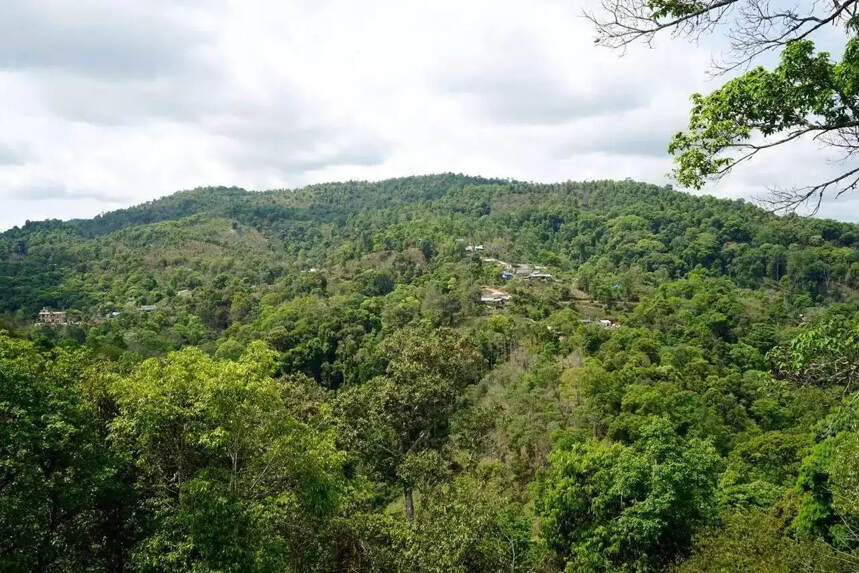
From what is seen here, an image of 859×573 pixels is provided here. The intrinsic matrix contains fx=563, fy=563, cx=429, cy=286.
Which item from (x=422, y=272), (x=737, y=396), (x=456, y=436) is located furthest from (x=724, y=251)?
(x=456, y=436)

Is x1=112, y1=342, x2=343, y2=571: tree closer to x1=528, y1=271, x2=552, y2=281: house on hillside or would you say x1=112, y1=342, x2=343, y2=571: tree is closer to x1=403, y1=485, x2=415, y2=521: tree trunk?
x1=403, y1=485, x2=415, y2=521: tree trunk

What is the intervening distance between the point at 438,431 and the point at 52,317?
63.8 m

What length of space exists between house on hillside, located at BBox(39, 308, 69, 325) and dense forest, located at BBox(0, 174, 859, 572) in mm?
1892

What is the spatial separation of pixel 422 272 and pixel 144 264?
Result: 173 feet

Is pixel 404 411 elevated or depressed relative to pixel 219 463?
depressed

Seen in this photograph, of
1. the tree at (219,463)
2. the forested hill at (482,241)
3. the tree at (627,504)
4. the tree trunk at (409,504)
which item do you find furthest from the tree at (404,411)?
the forested hill at (482,241)

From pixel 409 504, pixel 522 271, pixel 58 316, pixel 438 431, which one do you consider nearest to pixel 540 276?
pixel 522 271

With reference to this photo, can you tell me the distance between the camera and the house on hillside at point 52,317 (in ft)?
211

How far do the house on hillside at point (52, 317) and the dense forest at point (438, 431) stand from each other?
1.89m

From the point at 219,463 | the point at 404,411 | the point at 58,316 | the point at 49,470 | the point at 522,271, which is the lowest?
the point at 404,411

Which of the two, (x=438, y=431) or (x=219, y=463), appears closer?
(x=219, y=463)

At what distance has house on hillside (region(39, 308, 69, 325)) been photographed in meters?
64.2

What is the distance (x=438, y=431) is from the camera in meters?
19.2

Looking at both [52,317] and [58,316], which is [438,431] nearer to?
[52,317]
